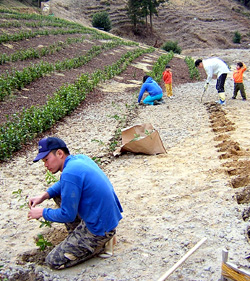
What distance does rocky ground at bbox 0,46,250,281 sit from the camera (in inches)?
132

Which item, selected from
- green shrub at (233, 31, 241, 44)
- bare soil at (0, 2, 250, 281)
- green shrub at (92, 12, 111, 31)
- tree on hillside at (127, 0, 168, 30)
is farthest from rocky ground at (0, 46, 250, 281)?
green shrub at (233, 31, 241, 44)

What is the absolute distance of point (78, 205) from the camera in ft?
10.7

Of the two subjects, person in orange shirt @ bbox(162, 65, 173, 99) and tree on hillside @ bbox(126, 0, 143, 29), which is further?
tree on hillside @ bbox(126, 0, 143, 29)

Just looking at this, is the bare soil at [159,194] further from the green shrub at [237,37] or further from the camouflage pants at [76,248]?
the green shrub at [237,37]

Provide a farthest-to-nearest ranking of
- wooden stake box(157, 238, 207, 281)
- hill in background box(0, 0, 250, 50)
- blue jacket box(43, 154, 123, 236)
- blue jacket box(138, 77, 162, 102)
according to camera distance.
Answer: hill in background box(0, 0, 250, 50) < blue jacket box(138, 77, 162, 102) < blue jacket box(43, 154, 123, 236) < wooden stake box(157, 238, 207, 281)

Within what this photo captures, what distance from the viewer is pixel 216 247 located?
3486mm

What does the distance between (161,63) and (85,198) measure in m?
18.4

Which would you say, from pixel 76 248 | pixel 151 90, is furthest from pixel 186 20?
pixel 76 248

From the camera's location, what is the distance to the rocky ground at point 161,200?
3361mm

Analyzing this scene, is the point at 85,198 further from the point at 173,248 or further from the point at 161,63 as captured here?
the point at 161,63

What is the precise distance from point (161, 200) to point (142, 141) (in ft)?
6.29

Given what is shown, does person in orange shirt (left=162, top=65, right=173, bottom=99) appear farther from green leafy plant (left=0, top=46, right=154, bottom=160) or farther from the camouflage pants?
the camouflage pants

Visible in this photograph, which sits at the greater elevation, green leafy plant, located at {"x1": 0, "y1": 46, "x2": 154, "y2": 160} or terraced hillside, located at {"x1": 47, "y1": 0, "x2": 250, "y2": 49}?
terraced hillside, located at {"x1": 47, "y1": 0, "x2": 250, "y2": 49}

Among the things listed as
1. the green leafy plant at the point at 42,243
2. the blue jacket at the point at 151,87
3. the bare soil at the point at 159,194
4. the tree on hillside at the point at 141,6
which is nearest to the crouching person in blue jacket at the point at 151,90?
the blue jacket at the point at 151,87
